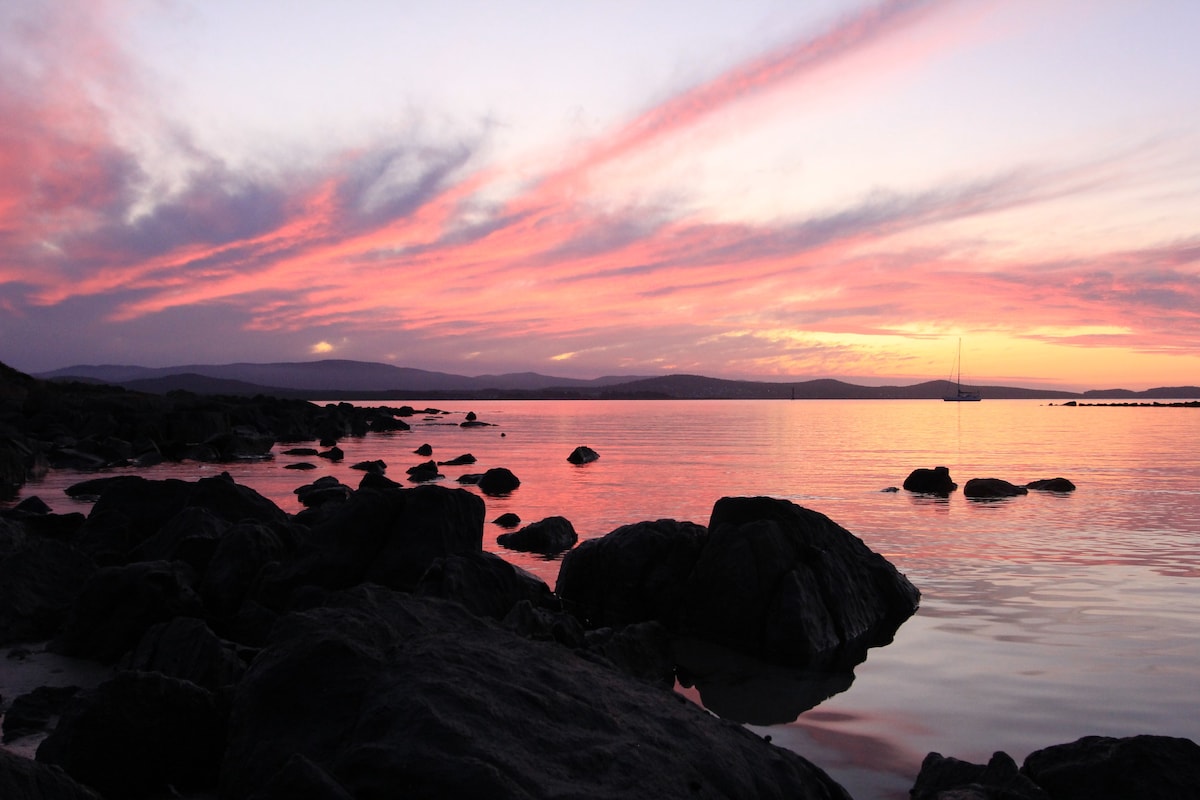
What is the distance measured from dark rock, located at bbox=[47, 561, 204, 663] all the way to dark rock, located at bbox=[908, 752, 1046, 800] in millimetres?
7194

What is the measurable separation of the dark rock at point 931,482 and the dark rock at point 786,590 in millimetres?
15093

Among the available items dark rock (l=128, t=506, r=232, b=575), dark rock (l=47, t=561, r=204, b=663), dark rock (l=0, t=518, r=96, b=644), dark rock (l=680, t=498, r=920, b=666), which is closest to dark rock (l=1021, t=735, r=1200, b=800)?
dark rock (l=680, t=498, r=920, b=666)

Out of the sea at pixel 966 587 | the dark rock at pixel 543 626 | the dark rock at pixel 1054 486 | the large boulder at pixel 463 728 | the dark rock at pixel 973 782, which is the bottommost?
the sea at pixel 966 587

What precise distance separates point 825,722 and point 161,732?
5542mm

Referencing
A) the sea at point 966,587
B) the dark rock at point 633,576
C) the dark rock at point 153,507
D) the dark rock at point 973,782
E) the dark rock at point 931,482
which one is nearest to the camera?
the dark rock at point 973,782

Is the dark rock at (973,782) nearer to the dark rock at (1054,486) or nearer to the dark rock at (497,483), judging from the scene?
the dark rock at (497,483)

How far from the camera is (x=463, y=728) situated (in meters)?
4.22

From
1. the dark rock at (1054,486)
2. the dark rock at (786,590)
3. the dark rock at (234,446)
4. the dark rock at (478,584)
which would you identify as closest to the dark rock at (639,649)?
the dark rock at (478,584)

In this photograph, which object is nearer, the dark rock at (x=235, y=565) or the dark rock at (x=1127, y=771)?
the dark rock at (x=1127, y=771)

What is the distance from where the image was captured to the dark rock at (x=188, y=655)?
700cm

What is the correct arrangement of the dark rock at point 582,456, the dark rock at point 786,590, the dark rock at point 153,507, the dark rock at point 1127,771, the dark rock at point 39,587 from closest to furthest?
the dark rock at point 1127,771, the dark rock at point 39,587, the dark rock at point 786,590, the dark rock at point 153,507, the dark rock at point 582,456

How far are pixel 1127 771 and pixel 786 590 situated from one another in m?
4.72

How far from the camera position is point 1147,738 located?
5672mm

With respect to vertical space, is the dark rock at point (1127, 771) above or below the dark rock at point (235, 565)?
below
